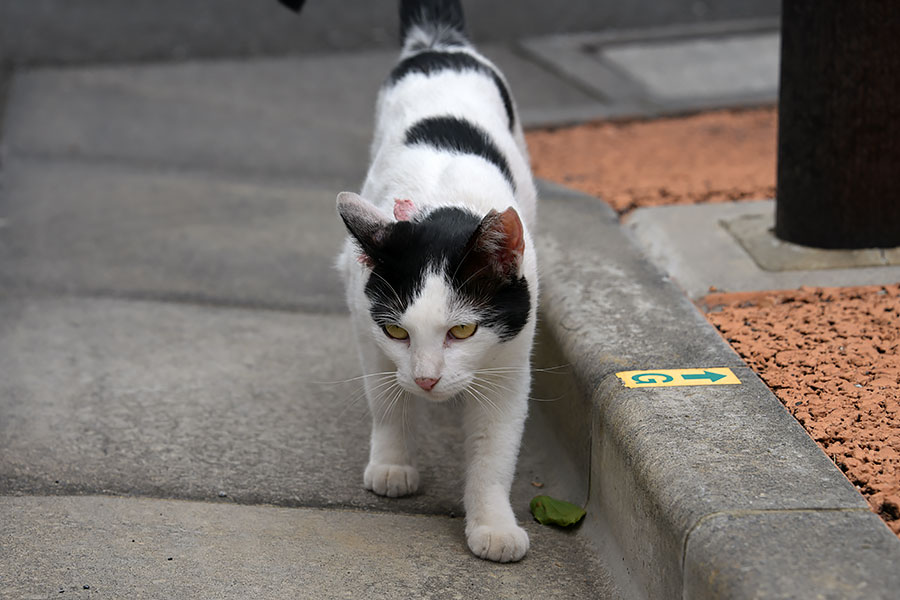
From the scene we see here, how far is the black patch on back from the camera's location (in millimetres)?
2773

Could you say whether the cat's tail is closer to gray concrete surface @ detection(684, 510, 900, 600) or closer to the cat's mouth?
the cat's mouth

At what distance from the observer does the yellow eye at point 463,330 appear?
2.80 metres

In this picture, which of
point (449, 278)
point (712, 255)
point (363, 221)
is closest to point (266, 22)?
point (712, 255)

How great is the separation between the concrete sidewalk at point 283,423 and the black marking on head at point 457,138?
2.01 ft

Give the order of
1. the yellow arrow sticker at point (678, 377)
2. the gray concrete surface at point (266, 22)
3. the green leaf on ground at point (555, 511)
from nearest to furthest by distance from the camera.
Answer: the yellow arrow sticker at point (678, 377) → the green leaf on ground at point (555, 511) → the gray concrete surface at point (266, 22)

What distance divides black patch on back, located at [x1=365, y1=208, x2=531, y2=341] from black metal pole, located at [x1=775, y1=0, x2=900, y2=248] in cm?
182

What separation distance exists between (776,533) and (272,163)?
16.0 ft

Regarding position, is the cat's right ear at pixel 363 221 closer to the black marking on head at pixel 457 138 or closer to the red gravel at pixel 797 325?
the black marking on head at pixel 457 138

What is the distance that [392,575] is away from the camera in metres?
2.82

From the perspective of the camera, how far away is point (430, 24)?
4375mm

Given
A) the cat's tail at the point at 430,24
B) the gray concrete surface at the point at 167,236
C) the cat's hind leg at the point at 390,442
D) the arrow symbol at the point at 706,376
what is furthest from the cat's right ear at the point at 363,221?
the gray concrete surface at the point at 167,236

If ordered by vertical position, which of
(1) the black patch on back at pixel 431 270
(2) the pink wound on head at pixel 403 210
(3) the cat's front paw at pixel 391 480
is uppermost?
(2) the pink wound on head at pixel 403 210

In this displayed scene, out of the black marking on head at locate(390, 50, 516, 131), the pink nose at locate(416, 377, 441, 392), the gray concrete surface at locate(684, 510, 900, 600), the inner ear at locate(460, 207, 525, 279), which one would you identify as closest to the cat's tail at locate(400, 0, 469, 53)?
the black marking on head at locate(390, 50, 516, 131)

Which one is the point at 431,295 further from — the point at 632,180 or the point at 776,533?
the point at 632,180
